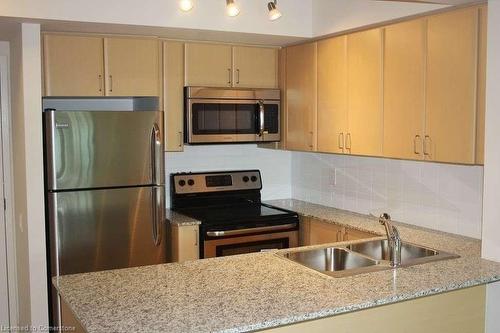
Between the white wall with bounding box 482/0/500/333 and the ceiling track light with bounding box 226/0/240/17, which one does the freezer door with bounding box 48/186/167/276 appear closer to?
the ceiling track light with bounding box 226/0/240/17

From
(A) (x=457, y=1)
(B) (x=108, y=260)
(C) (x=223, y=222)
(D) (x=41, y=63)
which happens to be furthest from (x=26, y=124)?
(A) (x=457, y=1)

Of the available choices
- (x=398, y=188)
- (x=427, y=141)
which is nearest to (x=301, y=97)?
(x=398, y=188)

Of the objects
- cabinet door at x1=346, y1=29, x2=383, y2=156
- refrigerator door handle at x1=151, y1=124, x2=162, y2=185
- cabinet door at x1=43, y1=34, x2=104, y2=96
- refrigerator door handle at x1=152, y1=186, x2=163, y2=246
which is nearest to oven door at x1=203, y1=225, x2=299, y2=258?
refrigerator door handle at x1=152, y1=186, x2=163, y2=246

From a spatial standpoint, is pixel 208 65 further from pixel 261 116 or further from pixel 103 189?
pixel 103 189

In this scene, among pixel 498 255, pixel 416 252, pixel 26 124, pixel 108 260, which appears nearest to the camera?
pixel 498 255

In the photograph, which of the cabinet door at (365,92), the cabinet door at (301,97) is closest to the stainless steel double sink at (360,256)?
the cabinet door at (365,92)

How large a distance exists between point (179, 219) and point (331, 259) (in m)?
1.43

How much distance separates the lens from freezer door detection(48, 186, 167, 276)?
3.85m

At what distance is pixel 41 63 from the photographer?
12.7 feet

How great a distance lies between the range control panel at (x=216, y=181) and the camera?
473 cm

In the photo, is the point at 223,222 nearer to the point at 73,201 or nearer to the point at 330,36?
the point at 73,201

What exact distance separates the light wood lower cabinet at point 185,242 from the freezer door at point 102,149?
0.38m

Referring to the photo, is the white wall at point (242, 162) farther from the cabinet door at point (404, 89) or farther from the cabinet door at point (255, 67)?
the cabinet door at point (404, 89)

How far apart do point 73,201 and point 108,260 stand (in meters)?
0.47
